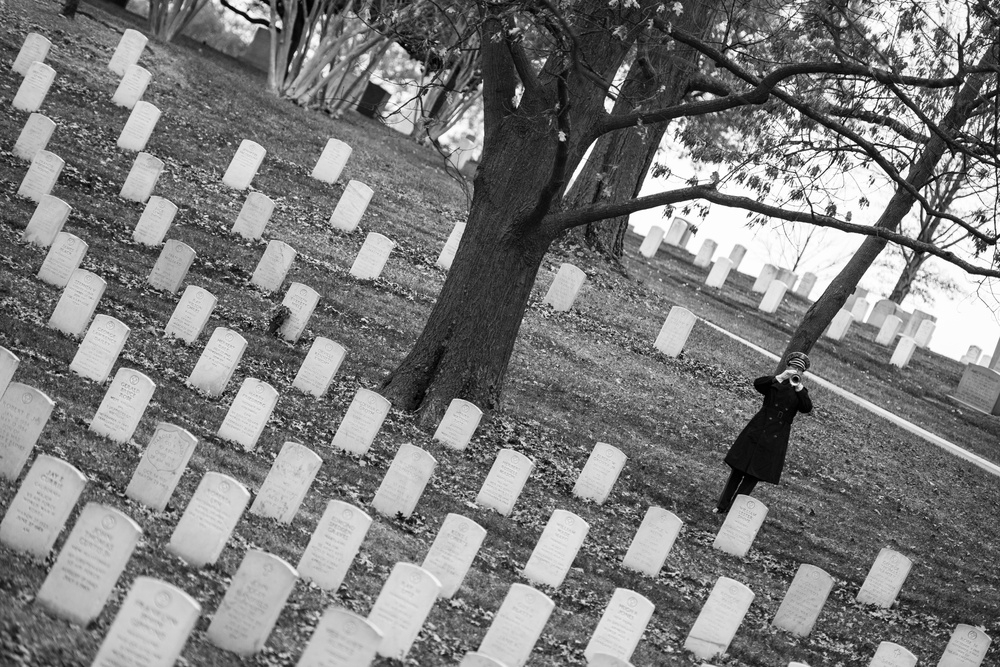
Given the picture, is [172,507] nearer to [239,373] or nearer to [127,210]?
[239,373]

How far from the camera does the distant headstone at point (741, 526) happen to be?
11.6 m

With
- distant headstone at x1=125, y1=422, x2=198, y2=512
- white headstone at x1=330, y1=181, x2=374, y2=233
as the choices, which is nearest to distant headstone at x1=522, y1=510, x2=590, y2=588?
distant headstone at x1=125, y1=422, x2=198, y2=512

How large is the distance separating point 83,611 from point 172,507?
6.70 ft

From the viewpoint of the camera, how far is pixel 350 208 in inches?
738

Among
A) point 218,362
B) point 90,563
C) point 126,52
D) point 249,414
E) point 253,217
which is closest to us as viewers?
point 90,563

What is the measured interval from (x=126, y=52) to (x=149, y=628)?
1854 cm

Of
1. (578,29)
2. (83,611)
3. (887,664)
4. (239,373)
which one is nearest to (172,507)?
(83,611)

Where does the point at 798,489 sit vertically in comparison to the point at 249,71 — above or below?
below

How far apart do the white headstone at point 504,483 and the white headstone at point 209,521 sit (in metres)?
3.77

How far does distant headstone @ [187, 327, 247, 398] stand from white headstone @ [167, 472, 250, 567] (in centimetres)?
370

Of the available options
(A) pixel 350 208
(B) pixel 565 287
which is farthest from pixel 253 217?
(B) pixel 565 287

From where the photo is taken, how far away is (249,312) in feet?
44.4

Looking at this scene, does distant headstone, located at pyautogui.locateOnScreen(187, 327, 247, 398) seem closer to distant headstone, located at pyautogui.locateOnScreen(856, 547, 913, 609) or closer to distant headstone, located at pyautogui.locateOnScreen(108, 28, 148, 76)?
distant headstone, located at pyautogui.locateOnScreen(856, 547, 913, 609)

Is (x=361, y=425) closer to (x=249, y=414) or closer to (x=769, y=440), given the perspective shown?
(x=249, y=414)
